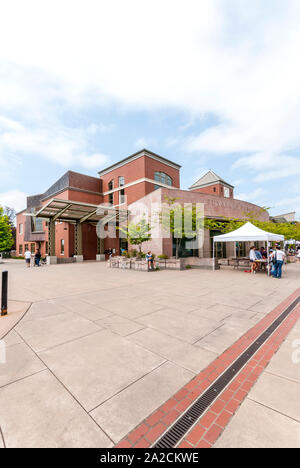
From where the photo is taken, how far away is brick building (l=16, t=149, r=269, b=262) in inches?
816

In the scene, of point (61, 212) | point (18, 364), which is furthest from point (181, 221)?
point (18, 364)

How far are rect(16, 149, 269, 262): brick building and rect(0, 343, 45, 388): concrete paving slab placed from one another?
50.0 feet

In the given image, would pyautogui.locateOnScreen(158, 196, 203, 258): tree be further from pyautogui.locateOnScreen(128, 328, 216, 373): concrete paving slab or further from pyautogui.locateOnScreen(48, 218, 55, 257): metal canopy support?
pyautogui.locateOnScreen(48, 218, 55, 257): metal canopy support

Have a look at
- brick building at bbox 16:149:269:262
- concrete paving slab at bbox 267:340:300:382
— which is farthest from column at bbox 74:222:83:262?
concrete paving slab at bbox 267:340:300:382

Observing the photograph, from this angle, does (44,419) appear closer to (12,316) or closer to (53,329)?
(53,329)

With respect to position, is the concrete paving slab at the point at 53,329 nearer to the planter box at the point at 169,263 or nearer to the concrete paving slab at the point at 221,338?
the concrete paving slab at the point at 221,338

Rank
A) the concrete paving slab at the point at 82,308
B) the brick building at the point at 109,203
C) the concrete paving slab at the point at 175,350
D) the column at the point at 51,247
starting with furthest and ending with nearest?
the column at the point at 51,247 < the brick building at the point at 109,203 < the concrete paving slab at the point at 82,308 < the concrete paving slab at the point at 175,350

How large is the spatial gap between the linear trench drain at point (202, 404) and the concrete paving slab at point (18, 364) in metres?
2.13

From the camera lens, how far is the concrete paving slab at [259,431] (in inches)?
72.5

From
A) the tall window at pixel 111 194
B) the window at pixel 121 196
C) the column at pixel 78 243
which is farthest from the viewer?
the tall window at pixel 111 194

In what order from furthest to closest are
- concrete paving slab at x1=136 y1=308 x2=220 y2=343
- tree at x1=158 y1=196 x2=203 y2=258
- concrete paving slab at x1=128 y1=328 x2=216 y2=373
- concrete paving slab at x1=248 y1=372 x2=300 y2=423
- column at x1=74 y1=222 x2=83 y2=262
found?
column at x1=74 y1=222 x2=83 y2=262
tree at x1=158 y1=196 x2=203 y2=258
concrete paving slab at x1=136 y1=308 x2=220 y2=343
concrete paving slab at x1=128 y1=328 x2=216 y2=373
concrete paving slab at x1=248 y1=372 x2=300 y2=423

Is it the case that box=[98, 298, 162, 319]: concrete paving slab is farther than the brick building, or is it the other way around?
the brick building

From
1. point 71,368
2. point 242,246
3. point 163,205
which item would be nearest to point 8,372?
point 71,368

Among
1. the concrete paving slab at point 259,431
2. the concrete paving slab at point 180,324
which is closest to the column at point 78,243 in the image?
the concrete paving slab at point 180,324
